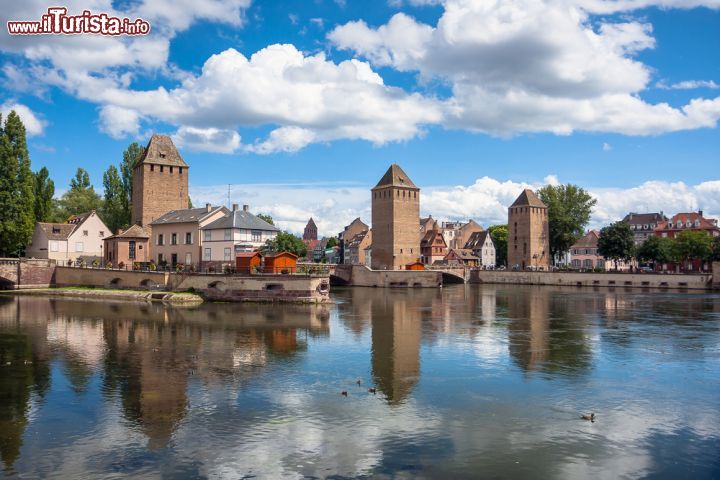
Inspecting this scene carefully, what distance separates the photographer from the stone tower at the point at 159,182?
55281 millimetres

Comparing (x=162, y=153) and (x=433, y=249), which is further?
(x=433, y=249)

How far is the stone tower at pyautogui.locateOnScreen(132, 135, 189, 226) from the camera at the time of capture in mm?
55281

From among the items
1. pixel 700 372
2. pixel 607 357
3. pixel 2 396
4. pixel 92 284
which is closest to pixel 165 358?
pixel 2 396

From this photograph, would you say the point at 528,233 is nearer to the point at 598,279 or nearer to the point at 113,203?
Result: the point at 598,279

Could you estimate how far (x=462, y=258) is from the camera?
9612 cm

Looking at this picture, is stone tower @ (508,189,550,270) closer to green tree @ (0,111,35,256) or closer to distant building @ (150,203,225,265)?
distant building @ (150,203,225,265)

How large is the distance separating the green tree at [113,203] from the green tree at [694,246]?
6937 cm

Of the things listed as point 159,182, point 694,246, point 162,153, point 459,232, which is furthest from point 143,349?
point 459,232

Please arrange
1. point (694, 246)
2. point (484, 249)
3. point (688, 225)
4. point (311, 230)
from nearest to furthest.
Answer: point (694, 246)
point (688, 225)
point (484, 249)
point (311, 230)

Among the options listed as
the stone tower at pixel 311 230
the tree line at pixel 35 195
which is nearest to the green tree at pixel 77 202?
the tree line at pixel 35 195

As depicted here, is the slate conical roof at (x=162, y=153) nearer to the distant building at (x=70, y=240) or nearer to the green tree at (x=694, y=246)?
the distant building at (x=70, y=240)

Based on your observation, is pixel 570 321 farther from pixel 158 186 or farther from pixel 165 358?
pixel 158 186

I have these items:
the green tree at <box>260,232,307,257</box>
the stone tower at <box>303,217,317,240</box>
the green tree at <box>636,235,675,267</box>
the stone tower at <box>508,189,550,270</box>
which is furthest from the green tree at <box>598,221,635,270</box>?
the stone tower at <box>303,217,317,240</box>

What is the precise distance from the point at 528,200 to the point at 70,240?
5987cm
